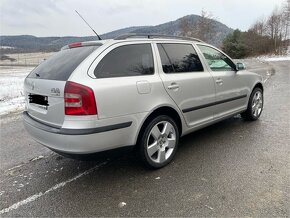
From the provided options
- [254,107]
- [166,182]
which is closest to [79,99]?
[166,182]

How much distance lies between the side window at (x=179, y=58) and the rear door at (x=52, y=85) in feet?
3.27

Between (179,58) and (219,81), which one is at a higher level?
(179,58)

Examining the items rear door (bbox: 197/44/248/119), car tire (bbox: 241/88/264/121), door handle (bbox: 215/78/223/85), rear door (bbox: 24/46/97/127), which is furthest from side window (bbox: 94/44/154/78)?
car tire (bbox: 241/88/264/121)

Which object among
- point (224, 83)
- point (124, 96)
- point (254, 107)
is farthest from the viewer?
point (254, 107)

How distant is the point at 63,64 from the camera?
11.3 ft

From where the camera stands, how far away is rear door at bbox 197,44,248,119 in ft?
15.1

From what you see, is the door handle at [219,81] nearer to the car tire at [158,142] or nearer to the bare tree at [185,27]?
the car tire at [158,142]

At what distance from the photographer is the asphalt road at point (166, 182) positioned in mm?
2885

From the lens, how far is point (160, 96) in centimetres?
359

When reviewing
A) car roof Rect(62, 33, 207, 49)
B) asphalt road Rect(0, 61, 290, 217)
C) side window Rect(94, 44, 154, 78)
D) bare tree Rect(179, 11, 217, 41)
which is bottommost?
asphalt road Rect(0, 61, 290, 217)

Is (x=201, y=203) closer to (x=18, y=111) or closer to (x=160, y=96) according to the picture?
(x=160, y=96)

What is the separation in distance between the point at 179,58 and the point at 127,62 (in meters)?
0.99

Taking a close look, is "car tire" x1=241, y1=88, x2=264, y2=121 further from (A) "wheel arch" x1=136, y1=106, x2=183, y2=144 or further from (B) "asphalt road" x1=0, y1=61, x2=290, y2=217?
(A) "wheel arch" x1=136, y1=106, x2=183, y2=144

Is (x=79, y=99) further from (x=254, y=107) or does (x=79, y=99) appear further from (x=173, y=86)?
(x=254, y=107)
